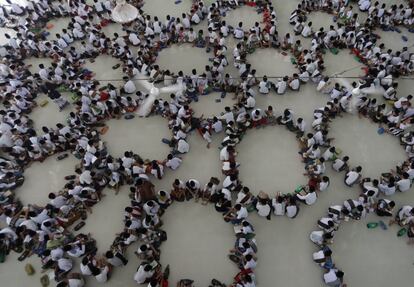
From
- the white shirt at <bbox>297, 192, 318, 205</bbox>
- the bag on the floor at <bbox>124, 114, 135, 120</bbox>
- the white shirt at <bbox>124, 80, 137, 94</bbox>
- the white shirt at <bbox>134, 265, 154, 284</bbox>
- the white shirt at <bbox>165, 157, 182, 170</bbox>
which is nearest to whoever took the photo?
the white shirt at <bbox>134, 265, 154, 284</bbox>

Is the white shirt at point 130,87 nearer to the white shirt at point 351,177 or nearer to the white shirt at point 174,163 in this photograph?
the white shirt at point 174,163

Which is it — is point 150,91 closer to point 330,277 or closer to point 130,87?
point 130,87

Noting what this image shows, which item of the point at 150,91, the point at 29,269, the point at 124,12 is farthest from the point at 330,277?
the point at 124,12

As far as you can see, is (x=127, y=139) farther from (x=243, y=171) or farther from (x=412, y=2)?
(x=412, y=2)

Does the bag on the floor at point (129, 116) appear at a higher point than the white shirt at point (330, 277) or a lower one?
higher

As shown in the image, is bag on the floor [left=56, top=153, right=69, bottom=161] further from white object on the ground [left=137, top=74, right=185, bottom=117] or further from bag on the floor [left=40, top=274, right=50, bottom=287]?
bag on the floor [left=40, top=274, right=50, bottom=287]

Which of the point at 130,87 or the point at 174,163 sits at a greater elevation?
the point at 130,87

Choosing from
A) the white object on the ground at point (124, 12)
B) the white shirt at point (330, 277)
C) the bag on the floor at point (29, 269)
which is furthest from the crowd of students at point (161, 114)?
the white object on the ground at point (124, 12)

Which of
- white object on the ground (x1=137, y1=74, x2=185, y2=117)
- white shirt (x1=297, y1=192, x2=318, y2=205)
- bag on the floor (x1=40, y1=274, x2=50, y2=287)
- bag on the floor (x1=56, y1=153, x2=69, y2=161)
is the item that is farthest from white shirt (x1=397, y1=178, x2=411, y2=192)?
bag on the floor (x1=56, y1=153, x2=69, y2=161)
